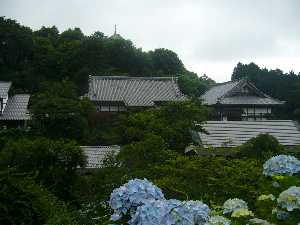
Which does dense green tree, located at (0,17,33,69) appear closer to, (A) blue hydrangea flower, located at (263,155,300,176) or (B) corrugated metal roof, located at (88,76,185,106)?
(B) corrugated metal roof, located at (88,76,185,106)

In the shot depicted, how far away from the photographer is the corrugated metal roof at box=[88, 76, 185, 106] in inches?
1342

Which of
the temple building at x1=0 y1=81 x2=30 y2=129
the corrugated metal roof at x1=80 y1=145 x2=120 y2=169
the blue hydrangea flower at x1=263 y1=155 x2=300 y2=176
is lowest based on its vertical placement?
the corrugated metal roof at x1=80 y1=145 x2=120 y2=169

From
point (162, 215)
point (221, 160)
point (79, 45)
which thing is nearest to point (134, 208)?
point (162, 215)

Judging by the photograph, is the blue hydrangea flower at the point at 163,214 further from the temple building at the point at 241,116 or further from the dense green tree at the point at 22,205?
the temple building at the point at 241,116

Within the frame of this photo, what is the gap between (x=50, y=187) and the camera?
1375cm

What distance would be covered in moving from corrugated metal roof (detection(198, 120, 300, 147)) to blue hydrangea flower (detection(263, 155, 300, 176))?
16.7 meters

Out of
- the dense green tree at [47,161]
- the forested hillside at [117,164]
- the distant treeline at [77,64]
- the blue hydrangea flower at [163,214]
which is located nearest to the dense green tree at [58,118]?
the forested hillside at [117,164]

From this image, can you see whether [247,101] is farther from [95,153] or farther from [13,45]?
[13,45]

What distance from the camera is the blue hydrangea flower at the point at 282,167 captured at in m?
3.84

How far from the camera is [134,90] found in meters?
35.4

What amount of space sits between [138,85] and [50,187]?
74.6 ft

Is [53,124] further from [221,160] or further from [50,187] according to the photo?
[221,160]

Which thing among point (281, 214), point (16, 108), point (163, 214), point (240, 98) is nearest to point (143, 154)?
point (281, 214)

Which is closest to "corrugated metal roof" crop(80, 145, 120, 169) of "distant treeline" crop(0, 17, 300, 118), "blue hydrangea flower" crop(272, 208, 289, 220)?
"distant treeline" crop(0, 17, 300, 118)
